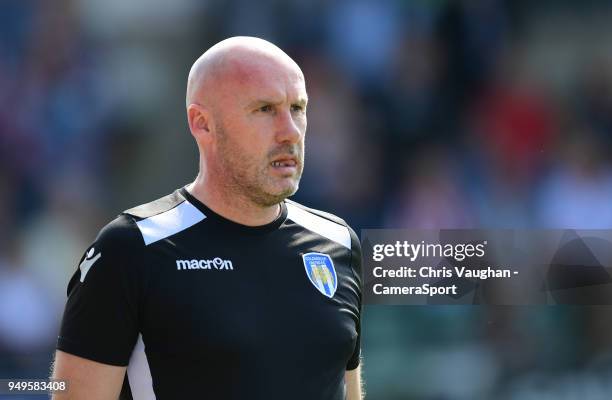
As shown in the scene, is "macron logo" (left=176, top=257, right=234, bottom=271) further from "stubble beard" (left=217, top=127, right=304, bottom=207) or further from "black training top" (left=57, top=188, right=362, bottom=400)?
"stubble beard" (left=217, top=127, right=304, bottom=207)

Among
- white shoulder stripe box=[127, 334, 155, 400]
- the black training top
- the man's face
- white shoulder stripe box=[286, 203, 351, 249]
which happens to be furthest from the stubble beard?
white shoulder stripe box=[127, 334, 155, 400]

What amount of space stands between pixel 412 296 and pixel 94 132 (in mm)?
2407

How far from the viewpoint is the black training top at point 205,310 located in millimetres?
2449

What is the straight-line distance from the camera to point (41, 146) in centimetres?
592

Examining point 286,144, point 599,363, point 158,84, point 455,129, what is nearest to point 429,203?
point 455,129

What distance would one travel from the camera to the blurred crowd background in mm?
5273

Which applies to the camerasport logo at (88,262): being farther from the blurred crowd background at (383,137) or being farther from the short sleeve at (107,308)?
the blurred crowd background at (383,137)

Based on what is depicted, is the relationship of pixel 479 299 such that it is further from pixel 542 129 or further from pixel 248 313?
pixel 248 313

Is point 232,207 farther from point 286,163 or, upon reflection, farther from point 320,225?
point 320,225

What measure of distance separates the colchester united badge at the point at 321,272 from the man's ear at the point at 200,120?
468 mm

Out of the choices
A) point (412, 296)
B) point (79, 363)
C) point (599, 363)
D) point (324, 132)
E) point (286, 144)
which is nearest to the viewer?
point (79, 363)

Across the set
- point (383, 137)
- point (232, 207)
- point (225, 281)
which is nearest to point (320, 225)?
point (232, 207)

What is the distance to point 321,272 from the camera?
2740mm

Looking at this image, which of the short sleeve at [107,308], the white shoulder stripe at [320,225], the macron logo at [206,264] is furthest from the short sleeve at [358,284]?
the short sleeve at [107,308]
